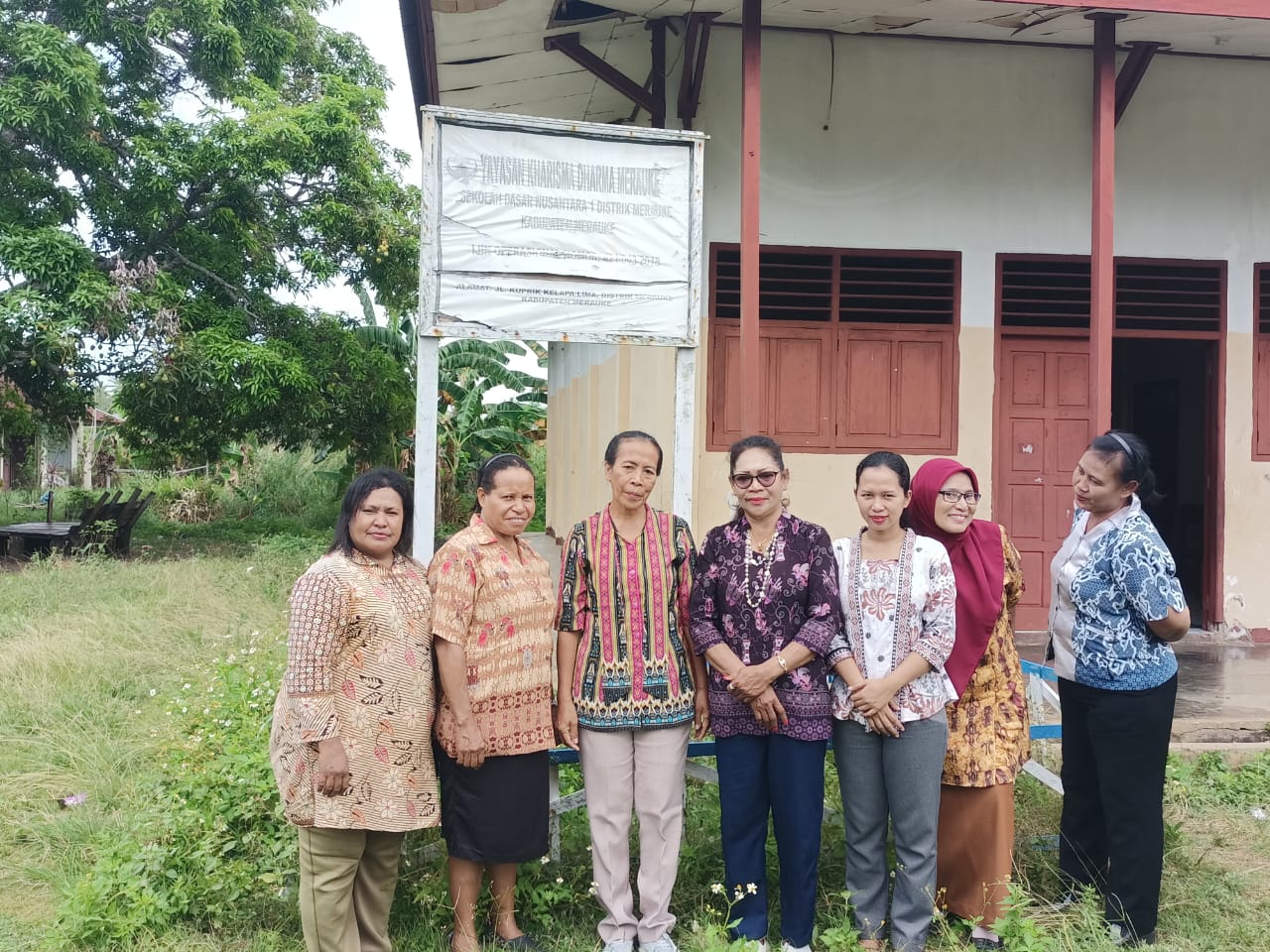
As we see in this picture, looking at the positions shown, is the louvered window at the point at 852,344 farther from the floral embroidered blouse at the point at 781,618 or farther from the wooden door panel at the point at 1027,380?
the floral embroidered blouse at the point at 781,618

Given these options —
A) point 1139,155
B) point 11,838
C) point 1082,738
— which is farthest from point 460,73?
point 1082,738

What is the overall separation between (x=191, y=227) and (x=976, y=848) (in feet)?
36.2

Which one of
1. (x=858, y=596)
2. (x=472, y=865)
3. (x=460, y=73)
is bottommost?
(x=472, y=865)

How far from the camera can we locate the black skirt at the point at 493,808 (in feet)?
9.07

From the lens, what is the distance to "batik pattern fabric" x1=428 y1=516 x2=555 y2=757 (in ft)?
8.89

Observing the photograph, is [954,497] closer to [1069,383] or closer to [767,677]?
[767,677]

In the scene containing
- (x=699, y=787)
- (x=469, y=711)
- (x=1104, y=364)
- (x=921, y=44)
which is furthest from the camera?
(x=921, y=44)

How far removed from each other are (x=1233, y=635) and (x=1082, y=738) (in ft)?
15.3

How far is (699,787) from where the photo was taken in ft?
13.2

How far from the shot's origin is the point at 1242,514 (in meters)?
6.88

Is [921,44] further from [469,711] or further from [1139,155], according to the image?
[469,711]

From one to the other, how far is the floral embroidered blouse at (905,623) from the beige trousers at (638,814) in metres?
0.53

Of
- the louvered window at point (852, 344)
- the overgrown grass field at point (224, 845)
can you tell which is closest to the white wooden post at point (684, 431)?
the overgrown grass field at point (224, 845)

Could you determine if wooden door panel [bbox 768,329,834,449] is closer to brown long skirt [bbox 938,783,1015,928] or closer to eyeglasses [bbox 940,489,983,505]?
eyeglasses [bbox 940,489,983,505]
